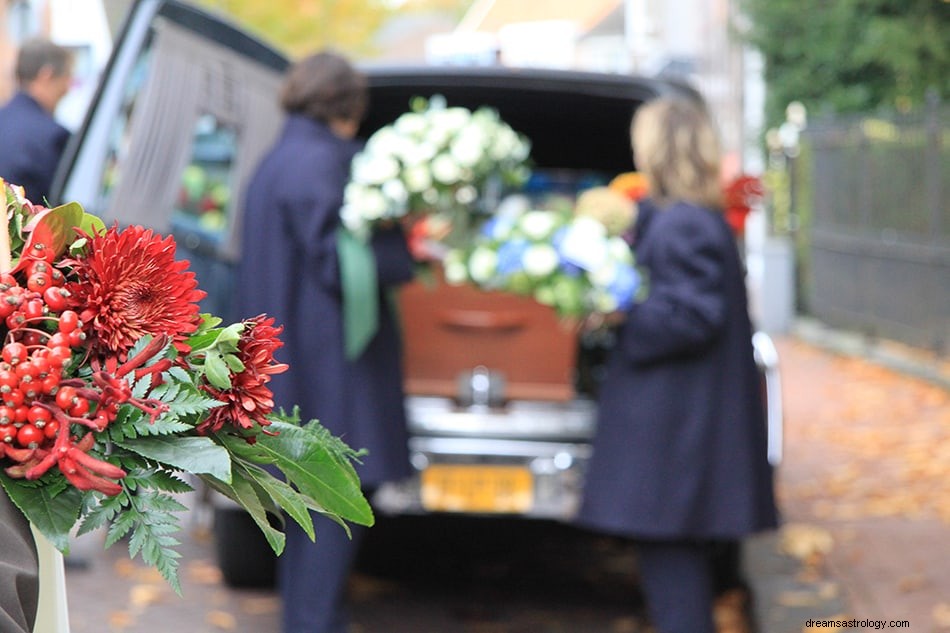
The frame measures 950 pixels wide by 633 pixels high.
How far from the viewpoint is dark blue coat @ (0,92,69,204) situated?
6.48m

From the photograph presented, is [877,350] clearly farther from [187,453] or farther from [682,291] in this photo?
[187,453]

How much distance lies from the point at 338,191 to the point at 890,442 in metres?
5.57

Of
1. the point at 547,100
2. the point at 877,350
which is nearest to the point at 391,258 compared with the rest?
the point at 547,100

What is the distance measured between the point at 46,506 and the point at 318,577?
3258mm

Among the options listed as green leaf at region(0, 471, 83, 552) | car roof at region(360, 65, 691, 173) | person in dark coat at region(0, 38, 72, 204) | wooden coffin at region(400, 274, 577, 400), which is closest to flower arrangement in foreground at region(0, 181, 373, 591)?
green leaf at region(0, 471, 83, 552)

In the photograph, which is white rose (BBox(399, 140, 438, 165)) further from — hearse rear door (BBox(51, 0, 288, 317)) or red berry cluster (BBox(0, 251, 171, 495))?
red berry cluster (BBox(0, 251, 171, 495))

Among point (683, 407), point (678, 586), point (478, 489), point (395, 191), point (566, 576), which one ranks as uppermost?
point (395, 191)

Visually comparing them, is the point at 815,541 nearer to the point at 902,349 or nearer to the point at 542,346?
the point at 542,346

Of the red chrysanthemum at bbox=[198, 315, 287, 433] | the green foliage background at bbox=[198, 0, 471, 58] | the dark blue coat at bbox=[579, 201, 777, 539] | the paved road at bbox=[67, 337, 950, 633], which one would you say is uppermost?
the green foliage background at bbox=[198, 0, 471, 58]

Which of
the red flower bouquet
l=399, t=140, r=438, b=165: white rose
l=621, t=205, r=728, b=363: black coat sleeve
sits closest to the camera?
l=621, t=205, r=728, b=363: black coat sleeve

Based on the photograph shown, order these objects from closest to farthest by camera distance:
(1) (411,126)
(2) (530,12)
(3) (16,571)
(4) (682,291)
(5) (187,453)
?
1. (3) (16,571)
2. (5) (187,453)
3. (4) (682,291)
4. (1) (411,126)
5. (2) (530,12)

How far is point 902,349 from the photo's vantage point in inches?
526

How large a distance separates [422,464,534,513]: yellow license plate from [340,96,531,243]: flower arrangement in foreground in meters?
0.92

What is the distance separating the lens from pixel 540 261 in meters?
5.12
